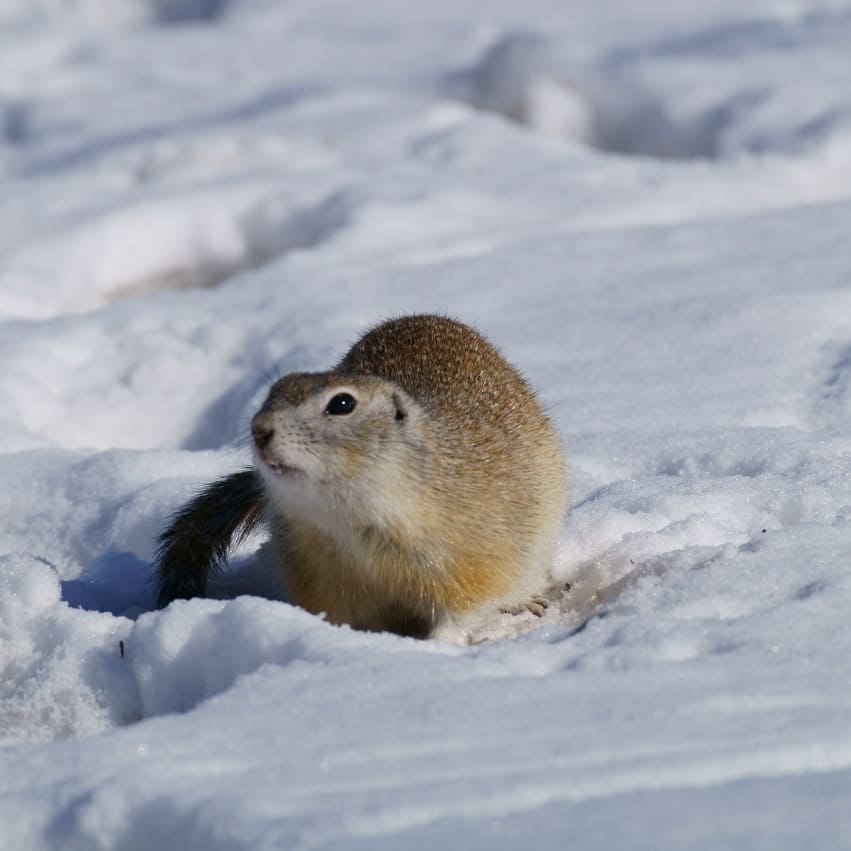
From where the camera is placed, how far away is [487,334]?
20.2 feet

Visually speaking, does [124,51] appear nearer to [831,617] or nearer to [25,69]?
[25,69]

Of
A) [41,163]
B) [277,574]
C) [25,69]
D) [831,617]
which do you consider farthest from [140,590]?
[25,69]

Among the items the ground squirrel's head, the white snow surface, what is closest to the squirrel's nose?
the ground squirrel's head

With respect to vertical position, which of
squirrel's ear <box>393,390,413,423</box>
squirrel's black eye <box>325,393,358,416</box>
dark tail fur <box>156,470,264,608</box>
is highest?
squirrel's black eye <box>325,393,358,416</box>

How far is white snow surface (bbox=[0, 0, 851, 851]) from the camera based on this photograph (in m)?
2.75

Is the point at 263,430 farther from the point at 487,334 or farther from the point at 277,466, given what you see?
the point at 487,334

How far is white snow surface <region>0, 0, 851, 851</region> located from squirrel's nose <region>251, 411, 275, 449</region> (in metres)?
0.42

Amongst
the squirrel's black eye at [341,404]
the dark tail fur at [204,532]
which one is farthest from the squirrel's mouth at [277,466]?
the dark tail fur at [204,532]

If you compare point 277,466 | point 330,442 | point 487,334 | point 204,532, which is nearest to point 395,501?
point 330,442

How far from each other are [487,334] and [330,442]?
2523mm

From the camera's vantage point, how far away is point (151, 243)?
25.1 ft

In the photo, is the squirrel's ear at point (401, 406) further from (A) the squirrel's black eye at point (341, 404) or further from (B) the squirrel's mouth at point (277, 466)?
(B) the squirrel's mouth at point (277, 466)

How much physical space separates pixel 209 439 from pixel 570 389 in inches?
54.5

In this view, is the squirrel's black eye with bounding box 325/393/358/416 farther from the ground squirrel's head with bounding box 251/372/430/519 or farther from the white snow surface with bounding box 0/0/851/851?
the white snow surface with bounding box 0/0/851/851
